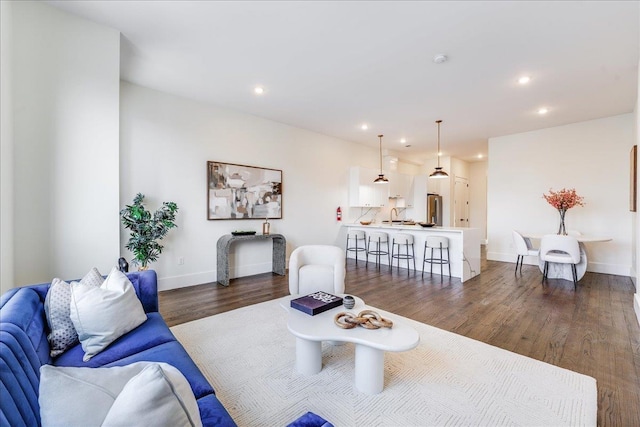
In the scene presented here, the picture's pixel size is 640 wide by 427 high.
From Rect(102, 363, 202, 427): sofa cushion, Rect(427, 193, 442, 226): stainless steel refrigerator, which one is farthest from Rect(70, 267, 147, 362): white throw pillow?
Rect(427, 193, 442, 226): stainless steel refrigerator

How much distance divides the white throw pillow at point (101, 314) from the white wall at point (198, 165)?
8.15ft

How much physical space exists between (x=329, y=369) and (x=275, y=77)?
356 cm

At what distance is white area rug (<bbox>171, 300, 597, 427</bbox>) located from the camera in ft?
5.69

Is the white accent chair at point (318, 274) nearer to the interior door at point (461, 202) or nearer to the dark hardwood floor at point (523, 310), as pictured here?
the dark hardwood floor at point (523, 310)

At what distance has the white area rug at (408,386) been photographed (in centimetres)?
173

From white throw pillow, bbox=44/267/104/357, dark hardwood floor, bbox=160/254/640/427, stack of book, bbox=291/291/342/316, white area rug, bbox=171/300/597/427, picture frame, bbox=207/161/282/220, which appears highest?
picture frame, bbox=207/161/282/220

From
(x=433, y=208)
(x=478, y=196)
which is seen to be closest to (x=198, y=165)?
(x=433, y=208)

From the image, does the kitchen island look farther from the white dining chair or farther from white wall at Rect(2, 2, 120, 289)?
white wall at Rect(2, 2, 120, 289)

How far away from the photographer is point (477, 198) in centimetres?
995

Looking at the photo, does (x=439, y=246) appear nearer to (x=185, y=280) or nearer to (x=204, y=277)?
(x=204, y=277)

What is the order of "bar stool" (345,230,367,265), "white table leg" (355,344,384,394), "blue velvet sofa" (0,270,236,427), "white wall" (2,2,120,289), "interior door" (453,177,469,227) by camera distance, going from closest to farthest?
"blue velvet sofa" (0,270,236,427) < "white table leg" (355,344,384,394) < "white wall" (2,2,120,289) < "bar stool" (345,230,367,265) < "interior door" (453,177,469,227)

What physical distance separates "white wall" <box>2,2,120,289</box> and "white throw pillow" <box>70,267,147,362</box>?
112 centimetres

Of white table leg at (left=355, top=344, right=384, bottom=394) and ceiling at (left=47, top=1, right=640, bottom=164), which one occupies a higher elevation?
ceiling at (left=47, top=1, right=640, bottom=164)

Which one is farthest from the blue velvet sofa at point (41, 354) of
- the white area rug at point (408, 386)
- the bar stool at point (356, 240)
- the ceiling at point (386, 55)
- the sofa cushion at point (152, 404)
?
the bar stool at point (356, 240)
